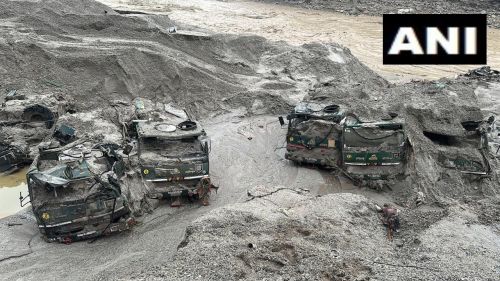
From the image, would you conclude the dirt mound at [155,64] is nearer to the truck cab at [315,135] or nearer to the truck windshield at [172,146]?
the truck cab at [315,135]

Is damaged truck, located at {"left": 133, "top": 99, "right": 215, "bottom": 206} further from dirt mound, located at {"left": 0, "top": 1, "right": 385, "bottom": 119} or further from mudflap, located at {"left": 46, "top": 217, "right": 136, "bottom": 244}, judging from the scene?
dirt mound, located at {"left": 0, "top": 1, "right": 385, "bottom": 119}

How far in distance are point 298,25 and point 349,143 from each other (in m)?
28.0

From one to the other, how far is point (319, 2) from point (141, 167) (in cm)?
3875

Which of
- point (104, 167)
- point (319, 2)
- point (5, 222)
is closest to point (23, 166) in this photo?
point (5, 222)

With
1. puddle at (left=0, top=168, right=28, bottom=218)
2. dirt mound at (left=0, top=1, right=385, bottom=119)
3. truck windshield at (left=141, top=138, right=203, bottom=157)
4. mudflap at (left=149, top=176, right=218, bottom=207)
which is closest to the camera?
mudflap at (left=149, top=176, right=218, bottom=207)

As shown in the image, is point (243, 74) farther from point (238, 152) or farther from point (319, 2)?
point (319, 2)

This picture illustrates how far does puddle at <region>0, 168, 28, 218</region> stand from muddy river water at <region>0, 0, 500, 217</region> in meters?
16.7

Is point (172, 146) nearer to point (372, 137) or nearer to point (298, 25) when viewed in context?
point (372, 137)

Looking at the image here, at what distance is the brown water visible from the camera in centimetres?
3000

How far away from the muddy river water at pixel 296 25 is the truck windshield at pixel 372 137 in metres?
13.8

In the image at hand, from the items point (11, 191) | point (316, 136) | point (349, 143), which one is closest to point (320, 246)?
point (349, 143)

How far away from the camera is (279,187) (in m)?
13.3

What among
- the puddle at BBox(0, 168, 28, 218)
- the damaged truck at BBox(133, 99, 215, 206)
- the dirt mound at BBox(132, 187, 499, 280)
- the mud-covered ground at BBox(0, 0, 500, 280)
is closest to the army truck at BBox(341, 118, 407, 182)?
the mud-covered ground at BBox(0, 0, 500, 280)

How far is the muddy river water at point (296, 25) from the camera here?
30.0 metres
